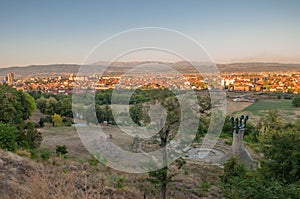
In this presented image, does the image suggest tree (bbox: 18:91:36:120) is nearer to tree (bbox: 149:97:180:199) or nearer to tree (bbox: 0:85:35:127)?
tree (bbox: 0:85:35:127)

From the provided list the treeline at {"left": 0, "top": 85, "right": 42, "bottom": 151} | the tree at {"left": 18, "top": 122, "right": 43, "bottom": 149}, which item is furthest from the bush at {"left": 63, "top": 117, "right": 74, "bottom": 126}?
the tree at {"left": 18, "top": 122, "right": 43, "bottom": 149}

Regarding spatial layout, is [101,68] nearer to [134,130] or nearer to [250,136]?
[134,130]

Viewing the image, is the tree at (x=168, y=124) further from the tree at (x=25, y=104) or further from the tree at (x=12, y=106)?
A: the tree at (x=25, y=104)

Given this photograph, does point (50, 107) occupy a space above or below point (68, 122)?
above

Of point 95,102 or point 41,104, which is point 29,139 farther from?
point 41,104

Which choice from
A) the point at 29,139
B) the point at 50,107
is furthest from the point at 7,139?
the point at 50,107
